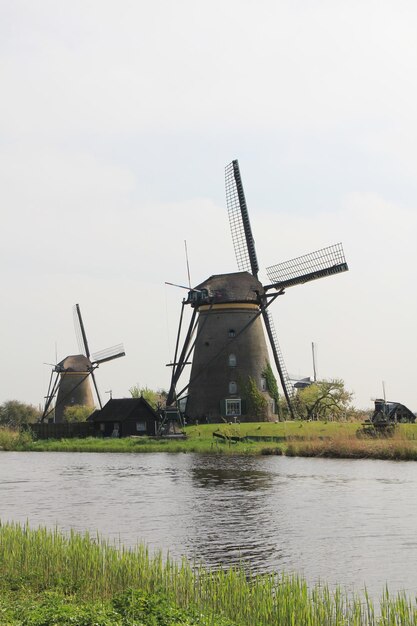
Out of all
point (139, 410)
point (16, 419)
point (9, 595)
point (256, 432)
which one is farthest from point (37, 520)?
point (16, 419)

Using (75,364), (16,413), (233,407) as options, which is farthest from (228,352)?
(16,413)

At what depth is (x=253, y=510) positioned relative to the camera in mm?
21141

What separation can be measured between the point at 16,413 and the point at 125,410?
54.5 metres

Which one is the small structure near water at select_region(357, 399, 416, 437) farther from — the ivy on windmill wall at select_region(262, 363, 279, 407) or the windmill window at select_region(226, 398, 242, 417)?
the windmill window at select_region(226, 398, 242, 417)

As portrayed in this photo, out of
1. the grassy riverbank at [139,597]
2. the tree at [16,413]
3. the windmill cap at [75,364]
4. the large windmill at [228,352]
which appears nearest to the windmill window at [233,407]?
the large windmill at [228,352]

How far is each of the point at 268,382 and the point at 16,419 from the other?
64637 millimetres

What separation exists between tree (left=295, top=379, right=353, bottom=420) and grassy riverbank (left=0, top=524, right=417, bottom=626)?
148 ft

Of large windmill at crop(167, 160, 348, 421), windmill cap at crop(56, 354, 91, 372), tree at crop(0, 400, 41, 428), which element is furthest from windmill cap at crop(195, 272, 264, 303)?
tree at crop(0, 400, 41, 428)

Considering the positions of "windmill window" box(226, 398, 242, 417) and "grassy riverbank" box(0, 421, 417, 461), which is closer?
"grassy riverbank" box(0, 421, 417, 461)

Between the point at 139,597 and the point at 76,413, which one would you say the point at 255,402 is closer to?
the point at 76,413

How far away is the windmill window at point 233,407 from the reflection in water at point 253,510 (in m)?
15.9

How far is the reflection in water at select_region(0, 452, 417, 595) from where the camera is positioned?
14.7 meters

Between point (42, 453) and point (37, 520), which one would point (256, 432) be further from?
point (37, 520)

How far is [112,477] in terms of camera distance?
3175cm
